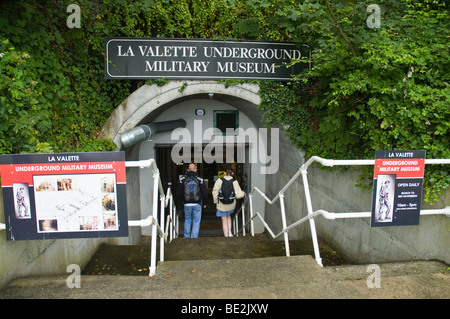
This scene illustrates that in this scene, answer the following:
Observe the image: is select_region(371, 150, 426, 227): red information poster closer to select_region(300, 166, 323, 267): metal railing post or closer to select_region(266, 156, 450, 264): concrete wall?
select_region(266, 156, 450, 264): concrete wall

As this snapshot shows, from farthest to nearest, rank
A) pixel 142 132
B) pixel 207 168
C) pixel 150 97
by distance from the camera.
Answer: pixel 207 168 < pixel 142 132 < pixel 150 97

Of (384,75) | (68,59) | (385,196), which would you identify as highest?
(68,59)

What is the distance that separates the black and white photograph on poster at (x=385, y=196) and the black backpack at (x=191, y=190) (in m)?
3.68

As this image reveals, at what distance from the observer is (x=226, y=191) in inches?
248

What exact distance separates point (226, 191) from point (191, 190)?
2.51 ft

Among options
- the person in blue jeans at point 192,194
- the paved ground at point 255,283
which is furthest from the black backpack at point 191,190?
the paved ground at point 255,283

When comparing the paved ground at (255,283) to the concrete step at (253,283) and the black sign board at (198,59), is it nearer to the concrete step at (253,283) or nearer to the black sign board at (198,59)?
the concrete step at (253,283)

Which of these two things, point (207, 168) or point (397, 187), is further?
point (207, 168)

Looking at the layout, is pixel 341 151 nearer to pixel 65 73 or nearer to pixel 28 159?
pixel 28 159

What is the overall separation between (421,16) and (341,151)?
1894mm

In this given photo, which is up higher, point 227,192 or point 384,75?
point 384,75

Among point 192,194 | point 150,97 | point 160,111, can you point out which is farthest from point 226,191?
point 160,111

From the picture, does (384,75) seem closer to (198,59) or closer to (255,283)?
(255,283)

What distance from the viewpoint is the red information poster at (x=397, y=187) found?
2732 mm
